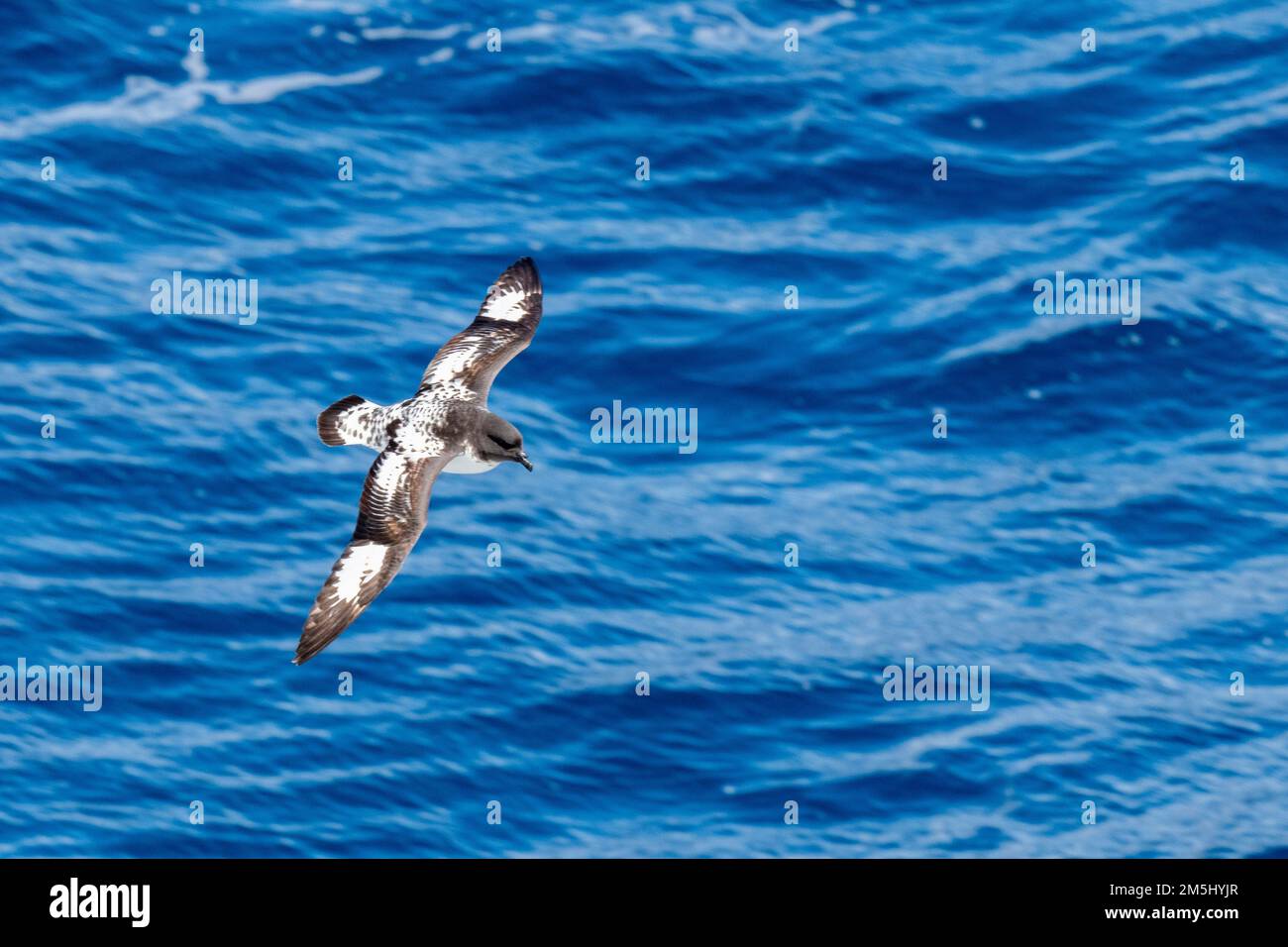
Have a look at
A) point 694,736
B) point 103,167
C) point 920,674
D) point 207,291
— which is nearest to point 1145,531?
point 920,674

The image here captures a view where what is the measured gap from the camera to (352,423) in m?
17.1

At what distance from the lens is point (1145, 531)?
2259cm

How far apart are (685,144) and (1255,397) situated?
25.5ft

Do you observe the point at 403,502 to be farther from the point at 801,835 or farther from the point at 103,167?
the point at 103,167

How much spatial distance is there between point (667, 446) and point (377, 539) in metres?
7.30

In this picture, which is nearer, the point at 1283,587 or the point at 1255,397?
the point at 1283,587

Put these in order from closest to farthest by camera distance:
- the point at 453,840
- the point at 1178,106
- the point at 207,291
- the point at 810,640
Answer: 1. the point at 453,840
2. the point at 810,640
3. the point at 207,291
4. the point at 1178,106

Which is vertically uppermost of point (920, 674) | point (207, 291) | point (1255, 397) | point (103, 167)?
point (103, 167)

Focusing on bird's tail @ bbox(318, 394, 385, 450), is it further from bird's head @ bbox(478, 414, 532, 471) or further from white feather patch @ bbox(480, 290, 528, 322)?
white feather patch @ bbox(480, 290, 528, 322)

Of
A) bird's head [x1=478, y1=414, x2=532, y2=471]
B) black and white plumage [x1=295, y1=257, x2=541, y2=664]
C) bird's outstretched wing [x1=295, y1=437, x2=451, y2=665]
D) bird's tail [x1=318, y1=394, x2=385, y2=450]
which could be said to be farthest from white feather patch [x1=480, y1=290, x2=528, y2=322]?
bird's head [x1=478, y1=414, x2=532, y2=471]

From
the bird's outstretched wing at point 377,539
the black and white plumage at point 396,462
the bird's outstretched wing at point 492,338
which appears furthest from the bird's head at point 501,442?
the bird's outstretched wing at point 492,338

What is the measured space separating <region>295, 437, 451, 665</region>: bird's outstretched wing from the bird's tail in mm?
234

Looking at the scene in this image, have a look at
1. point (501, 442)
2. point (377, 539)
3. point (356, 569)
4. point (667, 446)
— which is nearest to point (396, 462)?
point (377, 539)

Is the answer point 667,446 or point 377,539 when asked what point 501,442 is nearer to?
point 377,539
